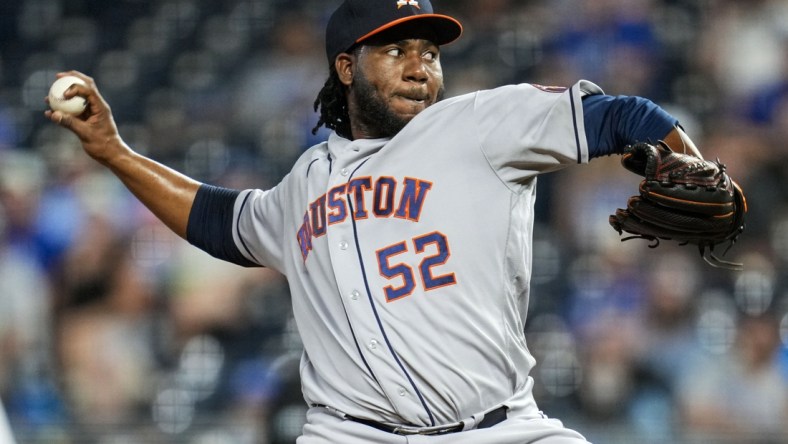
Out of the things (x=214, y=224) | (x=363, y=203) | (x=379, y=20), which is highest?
(x=379, y=20)

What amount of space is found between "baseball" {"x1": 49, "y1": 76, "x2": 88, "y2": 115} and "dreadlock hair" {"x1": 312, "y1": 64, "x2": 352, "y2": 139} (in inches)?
23.7

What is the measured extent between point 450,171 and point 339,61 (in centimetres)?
55

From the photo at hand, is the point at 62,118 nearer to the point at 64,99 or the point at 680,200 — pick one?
the point at 64,99

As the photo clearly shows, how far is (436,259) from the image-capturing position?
233cm

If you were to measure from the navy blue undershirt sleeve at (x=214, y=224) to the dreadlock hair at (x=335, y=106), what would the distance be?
31 cm

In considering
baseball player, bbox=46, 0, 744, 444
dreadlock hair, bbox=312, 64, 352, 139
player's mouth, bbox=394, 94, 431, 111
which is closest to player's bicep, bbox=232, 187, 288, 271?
baseball player, bbox=46, 0, 744, 444

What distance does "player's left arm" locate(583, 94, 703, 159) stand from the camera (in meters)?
2.10

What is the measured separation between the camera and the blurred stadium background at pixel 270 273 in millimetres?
4844

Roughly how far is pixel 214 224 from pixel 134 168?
0.26 m

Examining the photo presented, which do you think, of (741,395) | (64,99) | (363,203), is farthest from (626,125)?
(741,395)

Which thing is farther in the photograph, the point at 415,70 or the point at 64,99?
the point at 64,99

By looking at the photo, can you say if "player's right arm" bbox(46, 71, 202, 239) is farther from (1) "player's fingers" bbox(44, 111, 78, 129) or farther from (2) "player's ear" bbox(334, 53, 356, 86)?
(2) "player's ear" bbox(334, 53, 356, 86)

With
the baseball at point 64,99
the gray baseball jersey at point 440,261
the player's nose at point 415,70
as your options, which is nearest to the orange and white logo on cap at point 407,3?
the player's nose at point 415,70

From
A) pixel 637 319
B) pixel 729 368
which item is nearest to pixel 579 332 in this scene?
pixel 637 319
